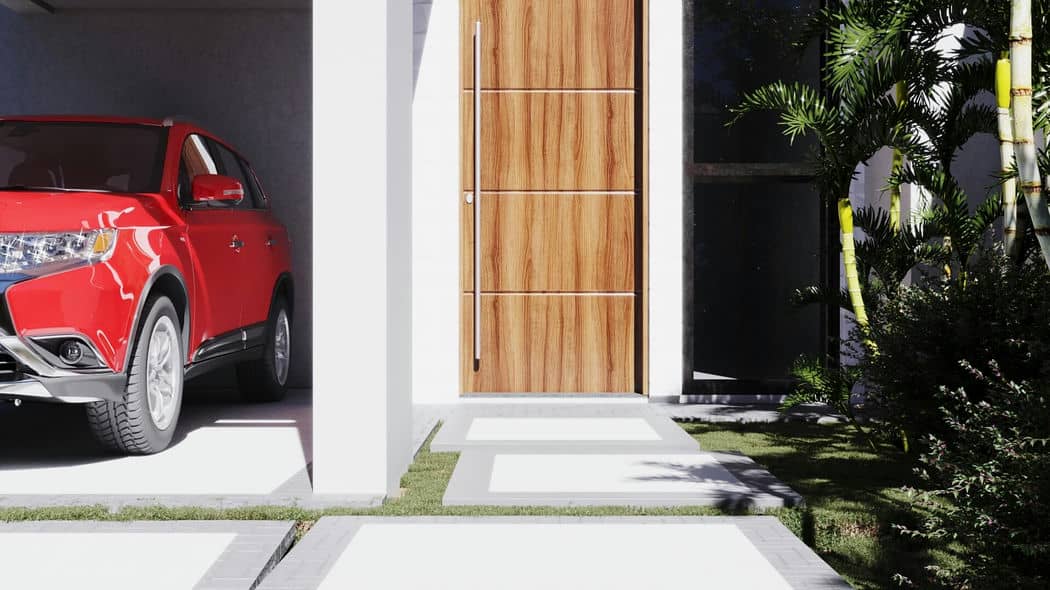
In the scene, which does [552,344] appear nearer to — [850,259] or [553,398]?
[553,398]

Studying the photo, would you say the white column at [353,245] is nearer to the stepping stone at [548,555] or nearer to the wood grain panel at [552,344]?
the stepping stone at [548,555]

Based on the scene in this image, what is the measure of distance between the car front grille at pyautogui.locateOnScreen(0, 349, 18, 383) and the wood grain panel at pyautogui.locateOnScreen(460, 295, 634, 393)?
4.28m

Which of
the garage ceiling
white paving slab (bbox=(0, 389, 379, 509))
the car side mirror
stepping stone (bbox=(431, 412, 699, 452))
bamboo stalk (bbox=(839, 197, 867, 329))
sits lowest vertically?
stepping stone (bbox=(431, 412, 699, 452))

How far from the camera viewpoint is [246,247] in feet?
22.1

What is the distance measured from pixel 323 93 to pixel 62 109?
17.0ft

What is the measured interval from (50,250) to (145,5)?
14.2ft

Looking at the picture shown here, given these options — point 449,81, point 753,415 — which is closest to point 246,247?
point 449,81

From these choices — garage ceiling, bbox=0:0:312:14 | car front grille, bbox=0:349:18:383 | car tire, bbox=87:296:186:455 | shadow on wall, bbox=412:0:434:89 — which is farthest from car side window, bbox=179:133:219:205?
garage ceiling, bbox=0:0:312:14

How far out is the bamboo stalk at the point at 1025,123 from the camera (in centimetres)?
337

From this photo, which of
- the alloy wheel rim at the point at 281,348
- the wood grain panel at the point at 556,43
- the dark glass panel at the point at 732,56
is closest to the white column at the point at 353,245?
the alloy wheel rim at the point at 281,348

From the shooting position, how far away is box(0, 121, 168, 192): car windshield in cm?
612

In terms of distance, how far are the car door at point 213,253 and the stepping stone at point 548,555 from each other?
7.98ft

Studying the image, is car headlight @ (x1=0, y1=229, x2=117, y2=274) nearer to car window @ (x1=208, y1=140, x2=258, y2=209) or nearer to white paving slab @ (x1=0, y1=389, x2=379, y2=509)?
white paving slab @ (x1=0, y1=389, x2=379, y2=509)

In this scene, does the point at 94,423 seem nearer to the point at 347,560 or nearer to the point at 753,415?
the point at 347,560
